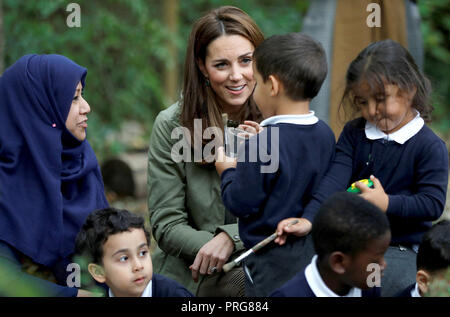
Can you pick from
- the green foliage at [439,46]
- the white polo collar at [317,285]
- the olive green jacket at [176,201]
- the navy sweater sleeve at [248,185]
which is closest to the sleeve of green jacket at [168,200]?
the olive green jacket at [176,201]

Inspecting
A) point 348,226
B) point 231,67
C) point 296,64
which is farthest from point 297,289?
point 231,67

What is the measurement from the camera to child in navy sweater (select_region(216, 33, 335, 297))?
236 centimetres

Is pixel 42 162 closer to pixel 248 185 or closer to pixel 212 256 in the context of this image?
pixel 212 256

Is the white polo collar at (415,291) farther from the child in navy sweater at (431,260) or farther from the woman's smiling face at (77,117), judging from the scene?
the woman's smiling face at (77,117)

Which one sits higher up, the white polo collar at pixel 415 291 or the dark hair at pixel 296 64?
the dark hair at pixel 296 64

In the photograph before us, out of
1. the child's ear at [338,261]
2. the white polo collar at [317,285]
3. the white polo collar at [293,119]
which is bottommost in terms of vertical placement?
the white polo collar at [317,285]

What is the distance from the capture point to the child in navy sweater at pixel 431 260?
93.0 inches

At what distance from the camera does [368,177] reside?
8.53 ft

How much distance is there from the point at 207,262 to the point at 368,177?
84cm

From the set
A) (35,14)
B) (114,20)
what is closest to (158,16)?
(114,20)

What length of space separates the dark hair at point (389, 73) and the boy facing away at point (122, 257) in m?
1.09

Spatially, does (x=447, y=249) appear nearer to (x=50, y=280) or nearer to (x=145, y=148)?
(x=50, y=280)

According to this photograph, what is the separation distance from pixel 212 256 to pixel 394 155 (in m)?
0.95

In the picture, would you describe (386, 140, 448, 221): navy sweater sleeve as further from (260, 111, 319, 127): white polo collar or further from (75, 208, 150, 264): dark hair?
(75, 208, 150, 264): dark hair
